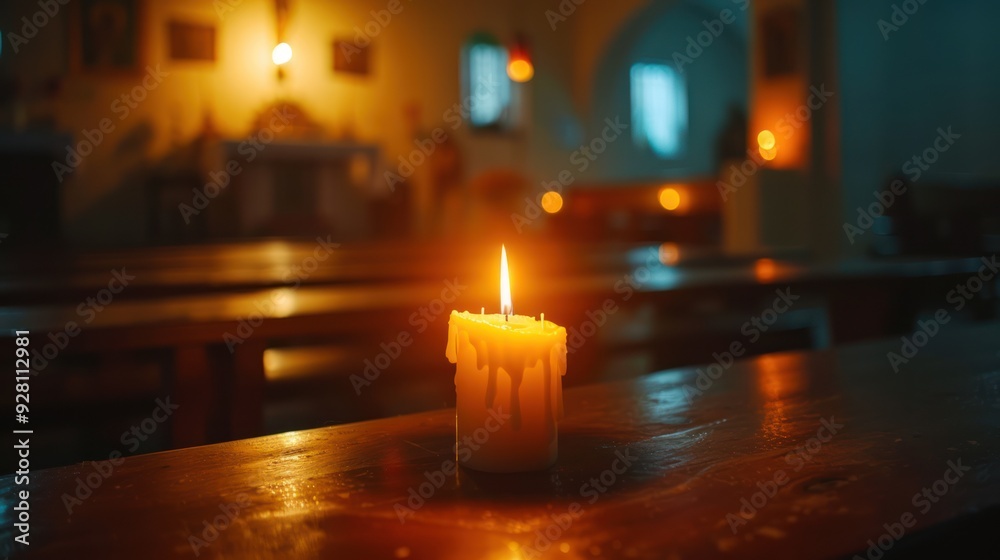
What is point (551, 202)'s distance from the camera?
1111 cm

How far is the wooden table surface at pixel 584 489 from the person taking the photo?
1.71ft

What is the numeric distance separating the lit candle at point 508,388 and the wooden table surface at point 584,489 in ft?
0.08

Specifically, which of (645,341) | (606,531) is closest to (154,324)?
(606,531)

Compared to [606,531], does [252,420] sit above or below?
below

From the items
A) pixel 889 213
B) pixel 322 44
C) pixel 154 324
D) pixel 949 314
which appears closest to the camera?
→ pixel 154 324

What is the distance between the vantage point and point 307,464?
702mm

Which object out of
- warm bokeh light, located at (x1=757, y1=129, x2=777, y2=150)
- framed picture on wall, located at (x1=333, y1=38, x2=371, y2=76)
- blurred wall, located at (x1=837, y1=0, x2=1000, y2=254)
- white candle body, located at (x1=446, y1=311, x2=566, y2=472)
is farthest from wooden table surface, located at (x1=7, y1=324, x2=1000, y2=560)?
framed picture on wall, located at (x1=333, y1=38, x2=371, y2=76)

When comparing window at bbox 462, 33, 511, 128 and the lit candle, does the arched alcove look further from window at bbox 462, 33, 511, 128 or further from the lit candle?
the lit candle

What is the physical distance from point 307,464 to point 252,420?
1066 mm

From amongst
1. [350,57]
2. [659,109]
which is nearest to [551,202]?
[350,57]

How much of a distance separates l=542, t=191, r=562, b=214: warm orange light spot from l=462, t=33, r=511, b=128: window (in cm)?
128

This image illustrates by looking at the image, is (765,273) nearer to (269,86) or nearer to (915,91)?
(915,91)

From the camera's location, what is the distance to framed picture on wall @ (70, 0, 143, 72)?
8.58m

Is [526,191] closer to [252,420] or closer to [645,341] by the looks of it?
[645,341]
